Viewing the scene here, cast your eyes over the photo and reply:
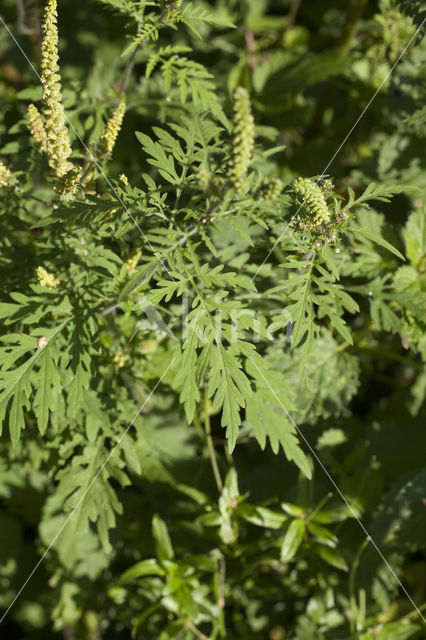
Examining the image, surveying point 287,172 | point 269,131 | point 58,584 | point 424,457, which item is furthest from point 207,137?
point 58,584

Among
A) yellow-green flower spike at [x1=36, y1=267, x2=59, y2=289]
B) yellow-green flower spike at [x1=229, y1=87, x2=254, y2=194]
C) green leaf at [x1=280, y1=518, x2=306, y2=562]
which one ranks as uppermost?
yellow-green flower spike at [x1=229, y1=87, x2=254, y2=194]

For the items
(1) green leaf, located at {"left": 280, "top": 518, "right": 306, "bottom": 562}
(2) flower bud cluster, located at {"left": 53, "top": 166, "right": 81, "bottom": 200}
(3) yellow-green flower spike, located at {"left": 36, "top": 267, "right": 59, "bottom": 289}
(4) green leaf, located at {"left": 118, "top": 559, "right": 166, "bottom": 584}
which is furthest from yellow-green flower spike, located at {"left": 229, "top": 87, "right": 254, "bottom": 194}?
(4) green leaf, located at {"left": 118, "top": 559, "right": 166, "bottom": 584}

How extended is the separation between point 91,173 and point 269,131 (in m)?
0.96

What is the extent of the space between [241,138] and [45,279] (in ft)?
2.50

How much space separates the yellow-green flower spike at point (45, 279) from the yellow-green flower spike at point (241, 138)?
680 millimetres

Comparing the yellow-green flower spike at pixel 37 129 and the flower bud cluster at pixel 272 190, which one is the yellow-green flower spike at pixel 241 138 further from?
the yellow-green flower spike at pixel 37 129

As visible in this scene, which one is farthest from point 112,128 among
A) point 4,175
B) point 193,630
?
point 193,630

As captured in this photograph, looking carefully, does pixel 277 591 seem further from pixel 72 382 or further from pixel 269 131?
pixel 269 131

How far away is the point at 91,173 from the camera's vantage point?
1.97 m

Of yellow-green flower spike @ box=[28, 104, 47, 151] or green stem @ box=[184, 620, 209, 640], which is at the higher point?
yellow-green flower spike @ box=[28, 104, 47, 151]

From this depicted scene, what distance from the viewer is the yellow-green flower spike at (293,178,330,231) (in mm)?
1566

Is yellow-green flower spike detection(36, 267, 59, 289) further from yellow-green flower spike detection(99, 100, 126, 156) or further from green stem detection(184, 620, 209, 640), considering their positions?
green stem detection(184, 620, 209, 640)

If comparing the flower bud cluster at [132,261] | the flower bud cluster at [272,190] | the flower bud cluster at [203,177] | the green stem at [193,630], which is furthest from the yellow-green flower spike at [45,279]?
the green stem at [193,630]

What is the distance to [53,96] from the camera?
5.28ft
